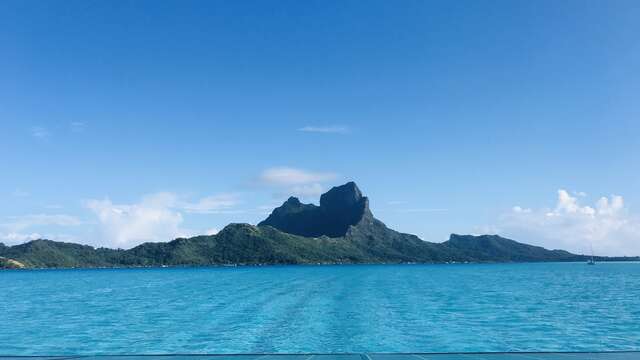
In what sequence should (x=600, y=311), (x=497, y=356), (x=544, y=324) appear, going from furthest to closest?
(x=600, y=311) < (x=544, y=324) < (x=497, y=356)

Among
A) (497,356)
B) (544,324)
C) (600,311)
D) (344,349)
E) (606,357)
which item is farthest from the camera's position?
(600,311)

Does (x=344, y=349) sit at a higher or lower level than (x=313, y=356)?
lower

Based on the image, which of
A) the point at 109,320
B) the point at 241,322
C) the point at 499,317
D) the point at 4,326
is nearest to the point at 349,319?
the point at 241,322

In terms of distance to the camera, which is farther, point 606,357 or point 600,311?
point 600,311

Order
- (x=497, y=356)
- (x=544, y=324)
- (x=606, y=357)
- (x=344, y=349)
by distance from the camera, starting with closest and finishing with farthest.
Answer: (x=606, y=357) < (x=497, y=356) < (x=344, y=349) < (x=544, y=324)

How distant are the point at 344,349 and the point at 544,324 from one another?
939 inches

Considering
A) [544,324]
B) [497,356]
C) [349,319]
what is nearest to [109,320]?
[349,319]

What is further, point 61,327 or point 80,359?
point 61,327

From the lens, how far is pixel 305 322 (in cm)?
5391

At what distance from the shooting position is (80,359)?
21.5m

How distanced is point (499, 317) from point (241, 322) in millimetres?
27311

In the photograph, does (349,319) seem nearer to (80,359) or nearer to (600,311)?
(600,311)

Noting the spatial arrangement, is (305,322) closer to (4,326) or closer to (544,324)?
(544,324)

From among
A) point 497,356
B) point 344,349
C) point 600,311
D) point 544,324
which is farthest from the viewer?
point 600,311
